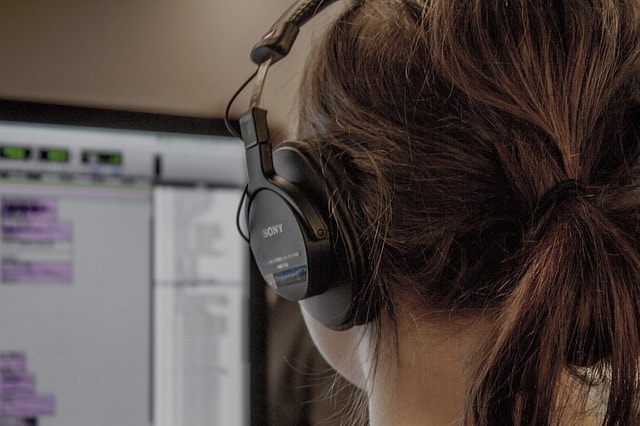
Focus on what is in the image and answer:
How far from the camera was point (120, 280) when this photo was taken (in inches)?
26.6

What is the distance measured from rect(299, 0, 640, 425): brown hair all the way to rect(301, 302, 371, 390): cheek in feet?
0.21

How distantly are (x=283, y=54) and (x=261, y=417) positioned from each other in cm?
46

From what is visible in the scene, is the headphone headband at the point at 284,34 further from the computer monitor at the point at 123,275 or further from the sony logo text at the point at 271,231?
the computer monitor at the point at 123,275

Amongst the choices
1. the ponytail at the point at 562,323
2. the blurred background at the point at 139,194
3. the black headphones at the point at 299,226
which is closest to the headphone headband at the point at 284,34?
the black headphones at the point at 299,226

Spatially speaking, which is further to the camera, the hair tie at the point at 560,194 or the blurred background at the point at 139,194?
the blurred background at the point at 139,194

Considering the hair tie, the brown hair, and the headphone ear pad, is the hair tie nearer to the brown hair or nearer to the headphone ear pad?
Answer: the brown hair

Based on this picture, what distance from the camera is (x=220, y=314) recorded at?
0.75 metres

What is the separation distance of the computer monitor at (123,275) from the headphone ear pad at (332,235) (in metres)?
0.31

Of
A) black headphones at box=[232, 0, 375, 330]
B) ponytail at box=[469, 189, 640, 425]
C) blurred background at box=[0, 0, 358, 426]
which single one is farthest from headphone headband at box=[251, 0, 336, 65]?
ponytail at box=[469, 189, 640, 425]

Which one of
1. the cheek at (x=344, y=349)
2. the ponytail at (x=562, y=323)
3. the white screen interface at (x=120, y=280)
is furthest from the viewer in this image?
the white screen interface at (x=120, y=280)

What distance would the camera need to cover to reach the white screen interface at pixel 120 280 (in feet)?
2.07

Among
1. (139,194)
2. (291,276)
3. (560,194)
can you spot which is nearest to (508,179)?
(560,194)

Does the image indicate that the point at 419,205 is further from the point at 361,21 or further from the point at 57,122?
the point at 57,122

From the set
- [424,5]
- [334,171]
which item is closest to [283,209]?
[334,171]
